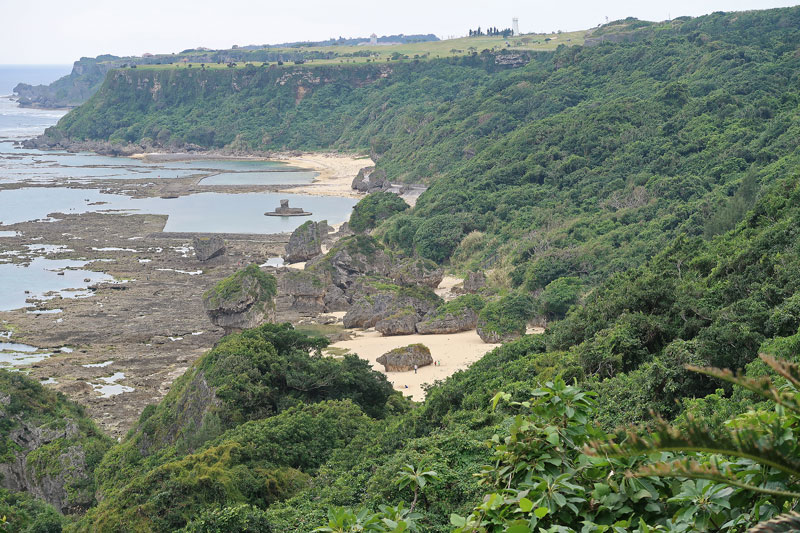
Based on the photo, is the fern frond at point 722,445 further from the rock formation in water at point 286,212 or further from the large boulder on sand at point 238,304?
the rock formation in water at point 286,212

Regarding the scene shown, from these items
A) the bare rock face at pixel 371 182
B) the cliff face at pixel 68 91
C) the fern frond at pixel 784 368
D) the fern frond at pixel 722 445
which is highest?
the cliff face at pixel 68 91

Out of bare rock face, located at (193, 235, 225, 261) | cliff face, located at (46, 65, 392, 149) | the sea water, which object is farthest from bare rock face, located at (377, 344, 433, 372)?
cliff face, located at (46, 65, 392, 149)

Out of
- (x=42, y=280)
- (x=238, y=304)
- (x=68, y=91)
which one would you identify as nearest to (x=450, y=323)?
(x=238, y=304)

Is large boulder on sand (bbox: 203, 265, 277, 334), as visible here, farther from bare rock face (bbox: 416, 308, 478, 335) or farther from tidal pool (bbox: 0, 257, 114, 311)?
tidal pool (bbox: 0, 257, 114, 311)

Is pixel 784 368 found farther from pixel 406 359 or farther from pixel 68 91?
pixel 68 91

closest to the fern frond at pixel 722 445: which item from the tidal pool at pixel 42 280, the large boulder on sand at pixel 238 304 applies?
the large boulder on sand at pixel 238 304
